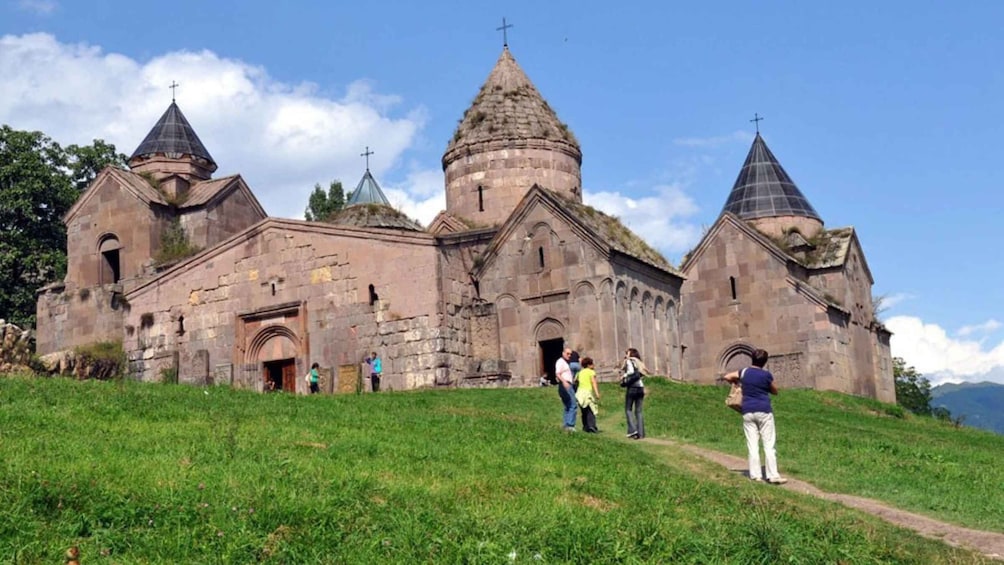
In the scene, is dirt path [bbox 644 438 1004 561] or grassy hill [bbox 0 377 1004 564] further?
dirt path [bbox 644 438 1004 561]

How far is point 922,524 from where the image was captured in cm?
1136

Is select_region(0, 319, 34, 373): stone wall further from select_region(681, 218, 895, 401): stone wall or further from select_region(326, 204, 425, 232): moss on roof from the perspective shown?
select_region(681, 218, 895, 401): stone wall

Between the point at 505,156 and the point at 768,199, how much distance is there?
882 centimetres

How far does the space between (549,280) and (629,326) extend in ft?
7.00

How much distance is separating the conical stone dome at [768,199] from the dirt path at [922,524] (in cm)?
2184

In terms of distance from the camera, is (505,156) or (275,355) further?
(505,156)

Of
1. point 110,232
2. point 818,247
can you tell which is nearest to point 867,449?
point 818,247

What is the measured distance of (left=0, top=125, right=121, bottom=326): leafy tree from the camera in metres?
42.2

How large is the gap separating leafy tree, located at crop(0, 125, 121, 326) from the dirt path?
34.0 metres

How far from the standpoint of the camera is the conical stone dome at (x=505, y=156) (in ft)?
104

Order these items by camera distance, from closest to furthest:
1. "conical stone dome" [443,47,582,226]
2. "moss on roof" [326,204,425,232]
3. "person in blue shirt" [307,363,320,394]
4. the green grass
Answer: the green grass, "person in blue shirt" [307,363,320,394], "conical stone dome" [443,47,582,226], "moss on roof" [326,204,425,232]

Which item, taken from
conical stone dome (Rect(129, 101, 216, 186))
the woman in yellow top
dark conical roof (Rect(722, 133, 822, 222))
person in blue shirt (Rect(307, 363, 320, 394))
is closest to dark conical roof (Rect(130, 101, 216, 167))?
conical stone dome (Rect(129, 101, 216, 186))

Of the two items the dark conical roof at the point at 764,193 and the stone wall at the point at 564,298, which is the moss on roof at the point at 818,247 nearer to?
the dark conical roof at the point at 764,193

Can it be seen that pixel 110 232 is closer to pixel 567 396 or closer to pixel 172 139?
pixel 172 139
